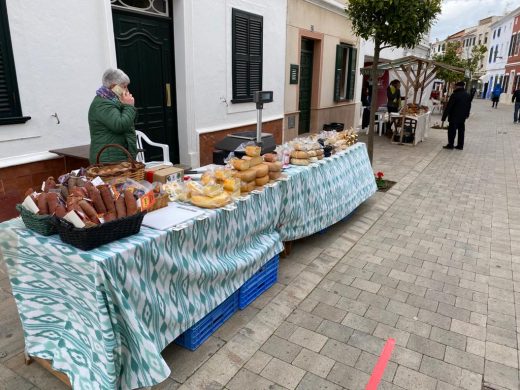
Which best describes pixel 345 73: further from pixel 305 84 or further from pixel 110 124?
pixel 110 124

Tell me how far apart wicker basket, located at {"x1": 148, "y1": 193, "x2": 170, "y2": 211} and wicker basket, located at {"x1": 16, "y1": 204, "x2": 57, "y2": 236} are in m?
0.60

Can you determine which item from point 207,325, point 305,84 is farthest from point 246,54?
point 207,325

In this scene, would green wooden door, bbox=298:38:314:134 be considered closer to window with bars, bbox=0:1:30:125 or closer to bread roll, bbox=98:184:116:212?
window with bars, bbox=0:1:30:125

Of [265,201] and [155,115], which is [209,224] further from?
[155,115]

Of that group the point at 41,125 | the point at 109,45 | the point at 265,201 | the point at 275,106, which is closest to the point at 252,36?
A: the point at 275,106

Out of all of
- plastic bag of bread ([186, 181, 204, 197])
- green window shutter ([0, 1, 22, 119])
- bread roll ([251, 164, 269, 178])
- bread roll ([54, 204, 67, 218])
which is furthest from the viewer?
green window shutter ([0, 1, 22, 119])

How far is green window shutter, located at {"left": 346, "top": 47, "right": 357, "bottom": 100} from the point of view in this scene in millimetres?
12180

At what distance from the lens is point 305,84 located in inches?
417

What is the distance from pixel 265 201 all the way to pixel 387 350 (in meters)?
1.45

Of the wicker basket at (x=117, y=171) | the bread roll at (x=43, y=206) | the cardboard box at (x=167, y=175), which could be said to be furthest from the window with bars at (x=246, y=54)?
the bread roll at (x=43, y=206)

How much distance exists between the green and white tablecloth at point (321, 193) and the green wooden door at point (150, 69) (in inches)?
118

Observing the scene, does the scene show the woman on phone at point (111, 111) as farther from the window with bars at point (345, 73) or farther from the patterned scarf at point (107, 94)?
the window with bars at point (345, 73)


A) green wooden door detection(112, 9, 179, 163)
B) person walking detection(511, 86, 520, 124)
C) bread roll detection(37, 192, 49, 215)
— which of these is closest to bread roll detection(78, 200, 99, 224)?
bread roll detection(37, 192, 49, 215)

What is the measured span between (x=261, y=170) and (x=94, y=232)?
1.58 metres
